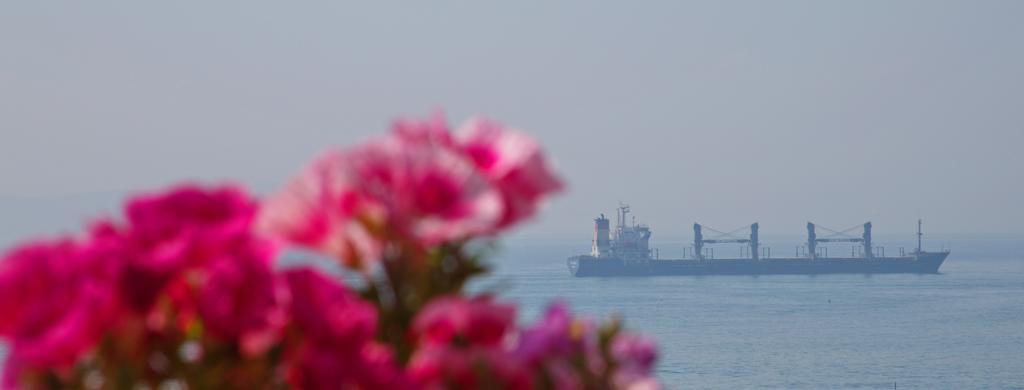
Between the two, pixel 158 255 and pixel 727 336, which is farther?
pixel 727 336

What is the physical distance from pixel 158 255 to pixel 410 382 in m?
0.13

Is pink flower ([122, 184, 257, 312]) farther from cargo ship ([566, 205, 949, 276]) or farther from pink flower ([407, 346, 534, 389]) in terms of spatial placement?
cargo ship ([566, 205, 949, 276])

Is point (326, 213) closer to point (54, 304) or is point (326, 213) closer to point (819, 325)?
point (54, 304)

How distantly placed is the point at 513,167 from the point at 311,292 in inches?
4.7

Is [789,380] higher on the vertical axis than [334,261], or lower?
lower

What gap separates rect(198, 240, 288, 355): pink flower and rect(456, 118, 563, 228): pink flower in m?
0.12

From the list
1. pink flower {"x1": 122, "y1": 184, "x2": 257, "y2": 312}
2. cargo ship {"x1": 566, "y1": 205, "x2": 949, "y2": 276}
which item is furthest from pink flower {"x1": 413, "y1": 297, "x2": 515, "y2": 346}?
cargo ship {"x1": 566, "y1": 205, "x2": 949, "y2": 276}

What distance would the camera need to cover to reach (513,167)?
697 mm

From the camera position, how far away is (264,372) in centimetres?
66

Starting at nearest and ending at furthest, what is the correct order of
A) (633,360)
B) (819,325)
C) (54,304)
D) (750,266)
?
(54,304)
(633,360)
(819,325)
(750,266)

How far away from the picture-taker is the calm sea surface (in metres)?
42.4

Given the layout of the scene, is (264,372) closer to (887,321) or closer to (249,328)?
(249,328)

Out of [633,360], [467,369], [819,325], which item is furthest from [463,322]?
[819,325]

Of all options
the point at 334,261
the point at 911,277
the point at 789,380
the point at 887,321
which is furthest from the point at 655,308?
the point at 334,261
